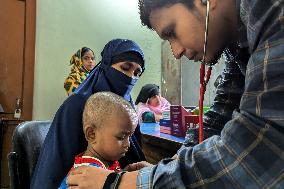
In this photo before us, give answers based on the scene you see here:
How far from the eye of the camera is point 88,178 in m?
0.78

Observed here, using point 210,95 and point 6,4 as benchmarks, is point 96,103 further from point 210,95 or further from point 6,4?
point 6,4

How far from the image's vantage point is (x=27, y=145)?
1.53m

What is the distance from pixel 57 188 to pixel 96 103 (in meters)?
0.42

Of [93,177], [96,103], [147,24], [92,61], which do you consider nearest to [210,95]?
[92,61]

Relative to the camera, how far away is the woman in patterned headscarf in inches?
181

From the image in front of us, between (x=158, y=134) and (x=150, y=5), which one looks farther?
(x=158, y=134)

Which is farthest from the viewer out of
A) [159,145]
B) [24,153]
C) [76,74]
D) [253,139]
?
[76,74]

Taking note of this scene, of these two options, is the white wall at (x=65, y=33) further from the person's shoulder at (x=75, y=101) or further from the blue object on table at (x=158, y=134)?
the person's shoulder at (x=75, y=101)

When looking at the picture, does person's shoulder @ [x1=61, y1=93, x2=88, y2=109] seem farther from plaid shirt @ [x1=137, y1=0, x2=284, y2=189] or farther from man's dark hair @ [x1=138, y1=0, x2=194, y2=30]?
plaid shirt @ [x1=137, y1=0, x2=284, y2=189]

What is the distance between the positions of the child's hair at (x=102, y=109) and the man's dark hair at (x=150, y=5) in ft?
1.69

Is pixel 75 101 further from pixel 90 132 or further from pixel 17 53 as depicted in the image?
pixel 17 53

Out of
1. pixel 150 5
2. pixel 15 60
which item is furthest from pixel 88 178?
pixel 15 60

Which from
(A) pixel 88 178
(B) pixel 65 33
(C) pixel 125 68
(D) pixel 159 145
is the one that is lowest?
(D) pixel 159 145

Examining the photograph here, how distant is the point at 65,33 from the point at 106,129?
398cm
